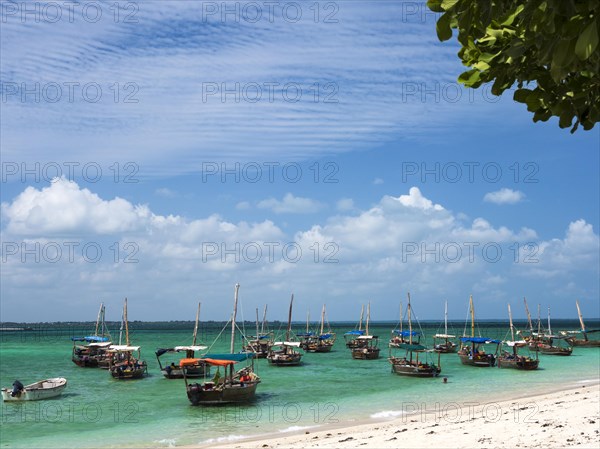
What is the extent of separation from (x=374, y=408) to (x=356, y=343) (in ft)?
164

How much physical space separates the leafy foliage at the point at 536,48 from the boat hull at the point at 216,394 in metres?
29.1

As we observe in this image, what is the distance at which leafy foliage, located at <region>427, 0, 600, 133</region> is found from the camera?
3.31 m

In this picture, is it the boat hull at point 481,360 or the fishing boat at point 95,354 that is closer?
the boat hull at point 481,360

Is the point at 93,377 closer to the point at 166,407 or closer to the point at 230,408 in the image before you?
the point at 166,407

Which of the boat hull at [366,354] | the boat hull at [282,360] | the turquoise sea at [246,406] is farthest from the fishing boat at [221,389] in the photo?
the boat hull at [366,354]

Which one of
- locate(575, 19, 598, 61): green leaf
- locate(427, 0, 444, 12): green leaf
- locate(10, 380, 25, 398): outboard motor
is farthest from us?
locate(10, 380, 25, 398): outboard motor

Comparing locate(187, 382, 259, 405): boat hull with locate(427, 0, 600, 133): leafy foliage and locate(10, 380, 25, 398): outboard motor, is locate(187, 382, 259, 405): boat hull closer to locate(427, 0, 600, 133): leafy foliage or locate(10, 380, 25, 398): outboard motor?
locate(10, 380, 25, 398): outboard motor

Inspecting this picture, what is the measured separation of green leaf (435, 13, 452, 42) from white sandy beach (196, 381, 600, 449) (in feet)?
52.0

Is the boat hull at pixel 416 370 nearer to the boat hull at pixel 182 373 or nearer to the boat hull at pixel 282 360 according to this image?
the boat hull at pixel 282 360

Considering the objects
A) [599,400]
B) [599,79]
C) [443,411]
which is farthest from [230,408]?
[599,79]

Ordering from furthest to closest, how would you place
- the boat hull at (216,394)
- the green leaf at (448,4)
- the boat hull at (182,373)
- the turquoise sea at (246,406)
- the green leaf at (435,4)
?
the boat hull at (182,373) → the boat hull at (216,394) → the turquoise sea at (246,406) → the green leaf at (435,4) → the green leaf at (448,4)

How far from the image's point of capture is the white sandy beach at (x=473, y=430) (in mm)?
18469

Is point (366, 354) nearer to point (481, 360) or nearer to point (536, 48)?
point (481, 360)

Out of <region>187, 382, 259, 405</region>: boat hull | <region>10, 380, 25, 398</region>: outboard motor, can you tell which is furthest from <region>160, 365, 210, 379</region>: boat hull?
<region>187, 382, 259, 405</region>: boat hull
